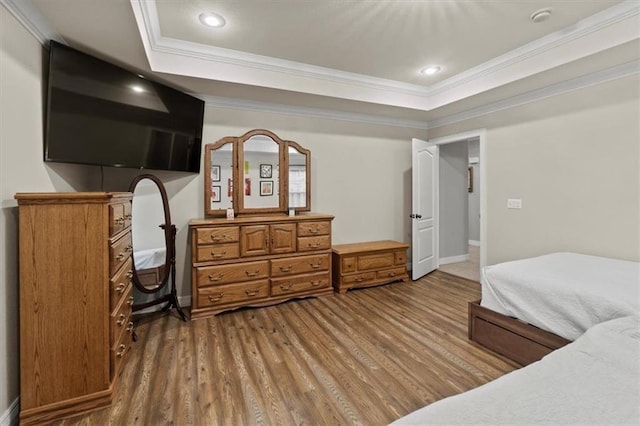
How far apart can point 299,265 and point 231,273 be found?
81 cm

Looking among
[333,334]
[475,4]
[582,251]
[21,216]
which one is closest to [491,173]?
[582,251]

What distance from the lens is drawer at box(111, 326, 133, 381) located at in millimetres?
1916

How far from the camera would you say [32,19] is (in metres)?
1.87

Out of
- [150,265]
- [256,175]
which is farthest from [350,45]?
[150,265]

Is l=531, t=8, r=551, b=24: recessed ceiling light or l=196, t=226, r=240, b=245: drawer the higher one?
l=531, t=8, r=551, b=24: recessed ceiling light

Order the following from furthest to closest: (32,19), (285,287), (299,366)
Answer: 1. (285,287)
2. (299,366)
3. (32,19)

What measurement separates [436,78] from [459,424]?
3.94 metres

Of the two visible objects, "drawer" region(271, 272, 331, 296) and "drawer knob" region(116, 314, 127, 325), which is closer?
"drawer knob" region(116, 314, 127, 325)

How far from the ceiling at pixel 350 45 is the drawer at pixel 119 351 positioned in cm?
208

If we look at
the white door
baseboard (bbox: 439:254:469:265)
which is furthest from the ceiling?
baseboard (bbox: 439:254:469:265)

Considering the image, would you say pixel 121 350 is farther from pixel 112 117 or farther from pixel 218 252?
pixel 112 117

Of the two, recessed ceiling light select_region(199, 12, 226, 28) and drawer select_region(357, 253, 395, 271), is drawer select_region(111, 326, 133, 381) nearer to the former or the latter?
recessed ceiling light select_region(199, 12, 226, 28)

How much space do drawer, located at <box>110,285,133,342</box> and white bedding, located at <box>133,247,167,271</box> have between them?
0.60m

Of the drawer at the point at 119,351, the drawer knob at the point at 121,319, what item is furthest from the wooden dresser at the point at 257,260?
the drawer knob at the point at 121,319
